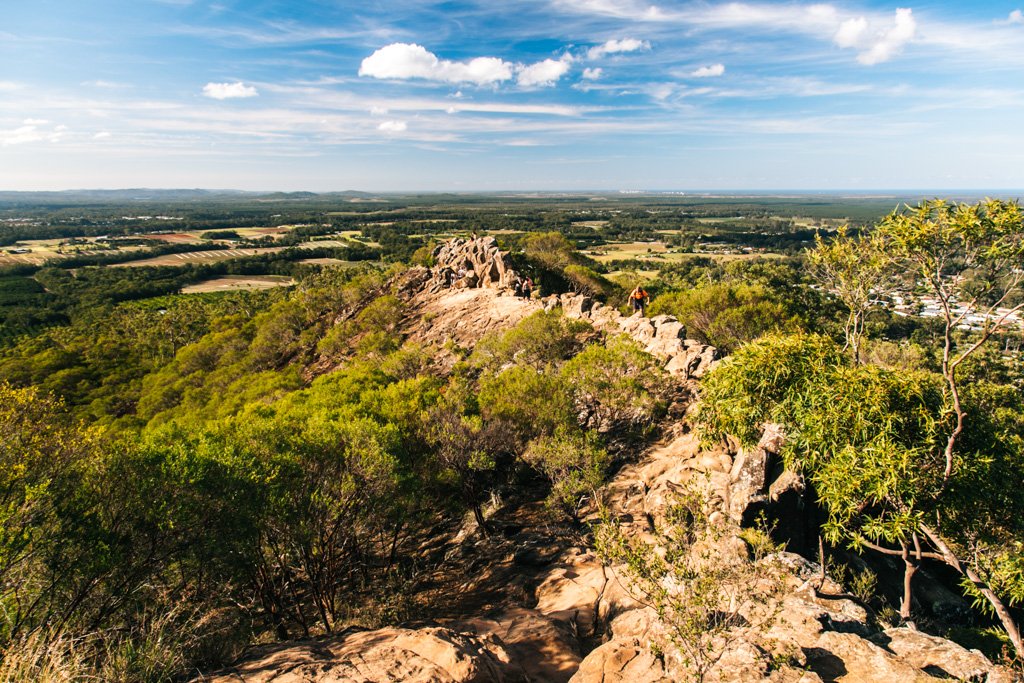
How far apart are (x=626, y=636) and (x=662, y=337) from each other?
68.3 feet

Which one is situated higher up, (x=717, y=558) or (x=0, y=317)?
(x=717, y=558)

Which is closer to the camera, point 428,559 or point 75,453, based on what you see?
point 75,453

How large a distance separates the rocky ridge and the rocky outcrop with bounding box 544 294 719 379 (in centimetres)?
415

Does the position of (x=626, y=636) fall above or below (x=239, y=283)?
below

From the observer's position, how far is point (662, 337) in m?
31.7

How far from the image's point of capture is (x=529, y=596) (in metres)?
18.6

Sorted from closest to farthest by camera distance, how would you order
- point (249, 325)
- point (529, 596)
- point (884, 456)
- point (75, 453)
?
point (884, 456), point (75, 453), point (529, 596), point (249, 325)

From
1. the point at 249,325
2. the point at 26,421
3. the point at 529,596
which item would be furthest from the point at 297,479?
the point at 249,325

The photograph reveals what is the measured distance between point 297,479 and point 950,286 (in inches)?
813

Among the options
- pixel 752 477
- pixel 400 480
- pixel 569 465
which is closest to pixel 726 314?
pixel 569 465

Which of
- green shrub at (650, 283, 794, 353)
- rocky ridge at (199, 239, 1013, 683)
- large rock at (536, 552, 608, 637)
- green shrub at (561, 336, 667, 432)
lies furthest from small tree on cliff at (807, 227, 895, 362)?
green shrub at (650, 283, 794, 353)

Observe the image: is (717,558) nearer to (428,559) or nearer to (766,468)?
(766,468)

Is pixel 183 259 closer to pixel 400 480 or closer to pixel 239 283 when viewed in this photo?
pixel 239 283

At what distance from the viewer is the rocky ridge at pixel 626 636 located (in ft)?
35.0
